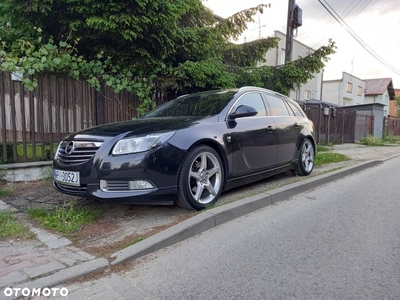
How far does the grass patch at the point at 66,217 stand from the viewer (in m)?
3.24

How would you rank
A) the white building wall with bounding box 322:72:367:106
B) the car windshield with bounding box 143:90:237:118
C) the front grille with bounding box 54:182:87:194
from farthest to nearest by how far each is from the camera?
the white building wall with bounding box 322:72:367:106 < the car windshield with bounding box 143:90:237:118 < the front grille with bounding box 54:182:87:194

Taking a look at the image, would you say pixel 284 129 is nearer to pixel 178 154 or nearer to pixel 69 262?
pixel 178 154

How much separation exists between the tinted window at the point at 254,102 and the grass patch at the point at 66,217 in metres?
2.45

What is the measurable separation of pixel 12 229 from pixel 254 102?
360cm

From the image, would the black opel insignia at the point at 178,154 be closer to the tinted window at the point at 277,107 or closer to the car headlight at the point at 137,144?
the car headlight at the point at 137,144

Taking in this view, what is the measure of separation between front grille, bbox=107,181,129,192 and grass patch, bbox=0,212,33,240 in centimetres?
87

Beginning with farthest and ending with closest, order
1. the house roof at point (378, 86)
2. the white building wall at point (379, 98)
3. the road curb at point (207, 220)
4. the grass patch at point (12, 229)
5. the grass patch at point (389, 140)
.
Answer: the white building wall at point (379, 98), the house roof at point (378, 86), the grass patch at point (389, 140), the grass patch at point (12, 229), the road curb at point (207, 220)

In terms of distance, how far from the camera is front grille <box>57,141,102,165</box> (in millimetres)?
3367

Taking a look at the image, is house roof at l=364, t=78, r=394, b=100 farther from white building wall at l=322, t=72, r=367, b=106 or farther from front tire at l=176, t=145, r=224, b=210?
front tire at l=176, t=145, r=224, b=210

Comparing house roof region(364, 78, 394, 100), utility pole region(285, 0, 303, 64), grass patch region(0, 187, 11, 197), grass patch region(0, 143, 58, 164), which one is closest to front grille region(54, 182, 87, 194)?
grass patch region(0, 187, 11, 197)

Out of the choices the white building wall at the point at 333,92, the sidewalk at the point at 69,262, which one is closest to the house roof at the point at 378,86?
the white building wall at the point at 333,92

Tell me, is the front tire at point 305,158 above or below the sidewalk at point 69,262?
above

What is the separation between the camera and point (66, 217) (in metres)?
3.47

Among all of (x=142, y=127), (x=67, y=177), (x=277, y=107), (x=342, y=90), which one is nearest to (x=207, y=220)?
(x=142, y=127)
